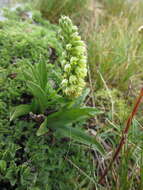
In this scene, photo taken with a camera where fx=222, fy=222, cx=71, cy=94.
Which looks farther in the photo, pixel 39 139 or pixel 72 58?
pixel 39 139

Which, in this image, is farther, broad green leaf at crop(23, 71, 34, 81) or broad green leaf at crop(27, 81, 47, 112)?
broad green leaf at crop(23, 71, 34, 81)

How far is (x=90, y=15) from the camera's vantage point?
14.6 ft

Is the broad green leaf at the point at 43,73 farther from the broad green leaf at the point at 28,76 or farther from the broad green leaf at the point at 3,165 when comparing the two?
the broad green leaf at the point at 3,165

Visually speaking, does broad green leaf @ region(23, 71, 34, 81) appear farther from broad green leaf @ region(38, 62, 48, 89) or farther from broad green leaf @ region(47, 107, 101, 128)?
broad green leaf @ region(47, 107, 101, 128)

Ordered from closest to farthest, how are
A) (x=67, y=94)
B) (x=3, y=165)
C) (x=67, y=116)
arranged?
(x=3, y=165) < (x=67, y=94) < (x=67, y=116)

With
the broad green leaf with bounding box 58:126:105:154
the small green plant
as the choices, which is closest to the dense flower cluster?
the small green plant

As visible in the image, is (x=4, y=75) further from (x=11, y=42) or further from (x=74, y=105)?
(x=74, y=105)

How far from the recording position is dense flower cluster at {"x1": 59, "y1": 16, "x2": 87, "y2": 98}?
1453 millimetres

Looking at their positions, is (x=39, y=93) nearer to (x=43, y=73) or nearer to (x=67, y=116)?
(x=43, y=73)

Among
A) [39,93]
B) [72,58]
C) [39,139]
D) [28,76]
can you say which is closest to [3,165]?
[39,139]

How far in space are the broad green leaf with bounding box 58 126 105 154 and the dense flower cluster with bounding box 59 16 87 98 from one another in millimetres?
293

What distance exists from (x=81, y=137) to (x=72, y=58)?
582 mm

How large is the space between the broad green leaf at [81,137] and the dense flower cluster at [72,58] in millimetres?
293

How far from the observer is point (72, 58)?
145 cm
